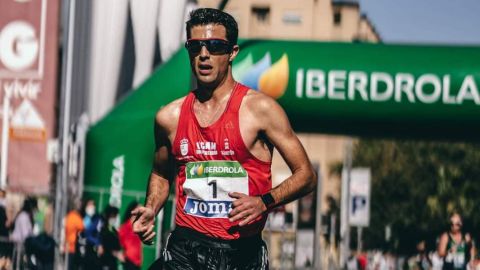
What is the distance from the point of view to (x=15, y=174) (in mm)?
→ 52531

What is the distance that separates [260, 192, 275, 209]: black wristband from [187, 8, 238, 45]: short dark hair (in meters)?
0.77

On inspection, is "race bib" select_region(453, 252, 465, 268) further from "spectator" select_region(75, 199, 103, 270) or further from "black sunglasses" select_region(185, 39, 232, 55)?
"black sunglasses" select_region(185, 39, 232, 55)

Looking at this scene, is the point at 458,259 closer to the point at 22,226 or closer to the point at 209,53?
the point at 22,226

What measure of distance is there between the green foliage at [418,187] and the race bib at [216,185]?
41.0 m

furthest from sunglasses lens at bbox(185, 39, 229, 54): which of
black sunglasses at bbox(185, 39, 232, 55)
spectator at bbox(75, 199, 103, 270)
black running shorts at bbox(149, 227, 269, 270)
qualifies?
spectator at bbox(75, 199, 103, 270)

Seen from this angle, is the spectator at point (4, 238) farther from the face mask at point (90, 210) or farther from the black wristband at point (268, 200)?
the black wristband at point (268, 200)

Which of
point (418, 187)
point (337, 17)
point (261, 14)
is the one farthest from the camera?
point (337, 17)

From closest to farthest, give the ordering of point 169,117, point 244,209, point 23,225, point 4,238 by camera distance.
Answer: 1. point 244,209
2. point 169,117
3. point 4,238
4. point 23,225

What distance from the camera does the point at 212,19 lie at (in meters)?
6.00

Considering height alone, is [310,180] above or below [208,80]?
below

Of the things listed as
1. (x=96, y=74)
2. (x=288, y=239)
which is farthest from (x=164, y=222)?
(x=288, y=239)

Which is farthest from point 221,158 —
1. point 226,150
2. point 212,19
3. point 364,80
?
point 364,80

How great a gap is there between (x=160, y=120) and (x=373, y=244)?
175 feet

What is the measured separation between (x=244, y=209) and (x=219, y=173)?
0.51 m
